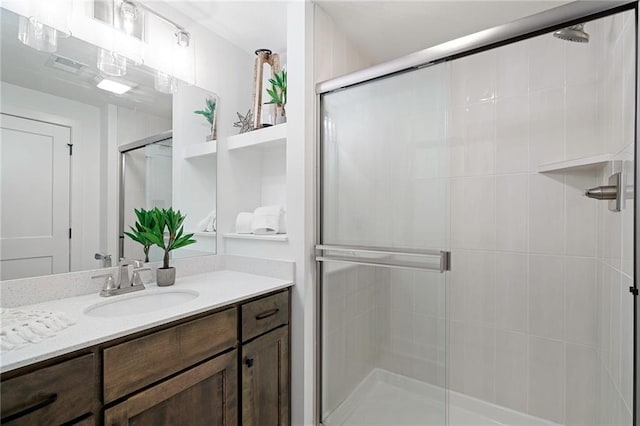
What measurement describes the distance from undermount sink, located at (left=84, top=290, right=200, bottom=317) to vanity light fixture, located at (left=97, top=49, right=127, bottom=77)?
1.01 m

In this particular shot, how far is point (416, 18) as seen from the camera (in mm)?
1715

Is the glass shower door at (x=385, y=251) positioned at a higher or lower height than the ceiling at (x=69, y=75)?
lower

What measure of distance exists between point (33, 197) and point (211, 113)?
98 cm

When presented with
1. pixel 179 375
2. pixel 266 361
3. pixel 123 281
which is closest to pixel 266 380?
pixel 266 361

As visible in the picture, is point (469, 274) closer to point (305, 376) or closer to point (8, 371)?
point (305, 376)

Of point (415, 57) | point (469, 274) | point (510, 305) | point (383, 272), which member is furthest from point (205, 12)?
point (510, 305)

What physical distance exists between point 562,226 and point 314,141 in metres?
1.44

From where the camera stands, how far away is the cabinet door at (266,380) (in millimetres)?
1327

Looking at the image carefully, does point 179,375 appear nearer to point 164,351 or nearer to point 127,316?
point 164,351

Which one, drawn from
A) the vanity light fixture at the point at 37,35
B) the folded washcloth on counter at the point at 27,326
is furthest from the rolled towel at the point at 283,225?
the vanity light fixture at the point at 37,35

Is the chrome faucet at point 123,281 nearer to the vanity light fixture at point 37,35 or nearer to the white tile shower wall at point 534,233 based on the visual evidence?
the vanity light fixture at point 37,35

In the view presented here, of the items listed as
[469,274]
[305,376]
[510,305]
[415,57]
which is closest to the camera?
[415,57]

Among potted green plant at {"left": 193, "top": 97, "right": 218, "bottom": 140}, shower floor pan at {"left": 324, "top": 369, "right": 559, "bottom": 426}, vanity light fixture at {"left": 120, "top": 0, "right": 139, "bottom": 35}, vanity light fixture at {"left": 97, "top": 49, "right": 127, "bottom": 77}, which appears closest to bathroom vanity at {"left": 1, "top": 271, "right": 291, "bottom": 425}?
shower floor pan at {"left": 324, "top": 369, "right": 559, "bottom": 426}

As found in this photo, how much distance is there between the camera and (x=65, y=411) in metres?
0.82
